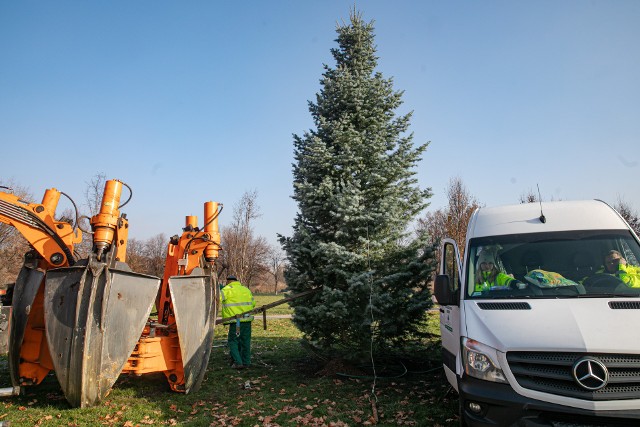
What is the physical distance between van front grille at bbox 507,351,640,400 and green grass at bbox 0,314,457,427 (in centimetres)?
204

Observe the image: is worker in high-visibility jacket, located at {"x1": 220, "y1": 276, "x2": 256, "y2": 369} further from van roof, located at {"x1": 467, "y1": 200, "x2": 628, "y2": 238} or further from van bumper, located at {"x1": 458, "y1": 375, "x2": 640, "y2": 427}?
van bumper, located at {"x1": 458, "y1": 375, "x2": 640, "y2": 427}

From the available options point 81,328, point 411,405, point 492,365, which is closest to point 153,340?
point 81,328

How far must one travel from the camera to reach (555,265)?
16.4ft

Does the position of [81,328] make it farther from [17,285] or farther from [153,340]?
[17,285]

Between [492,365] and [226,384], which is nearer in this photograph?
[492,365]

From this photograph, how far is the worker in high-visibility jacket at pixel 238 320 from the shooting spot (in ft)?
30.2

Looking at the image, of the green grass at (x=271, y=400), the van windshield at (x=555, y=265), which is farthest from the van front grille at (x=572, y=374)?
the green grass at (x=271, y=400)

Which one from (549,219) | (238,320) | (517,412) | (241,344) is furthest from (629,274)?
(241,344)

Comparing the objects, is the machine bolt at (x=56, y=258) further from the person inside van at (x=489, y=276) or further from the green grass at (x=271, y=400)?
the person inside van at (x=489, y=276)

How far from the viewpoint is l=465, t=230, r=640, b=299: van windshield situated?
15.0 feet

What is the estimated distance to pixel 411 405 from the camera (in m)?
6.26

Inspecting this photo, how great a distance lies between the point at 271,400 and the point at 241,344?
2.82 metres

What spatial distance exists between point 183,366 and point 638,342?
599 cm

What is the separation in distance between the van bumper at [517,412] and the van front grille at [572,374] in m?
0.13
